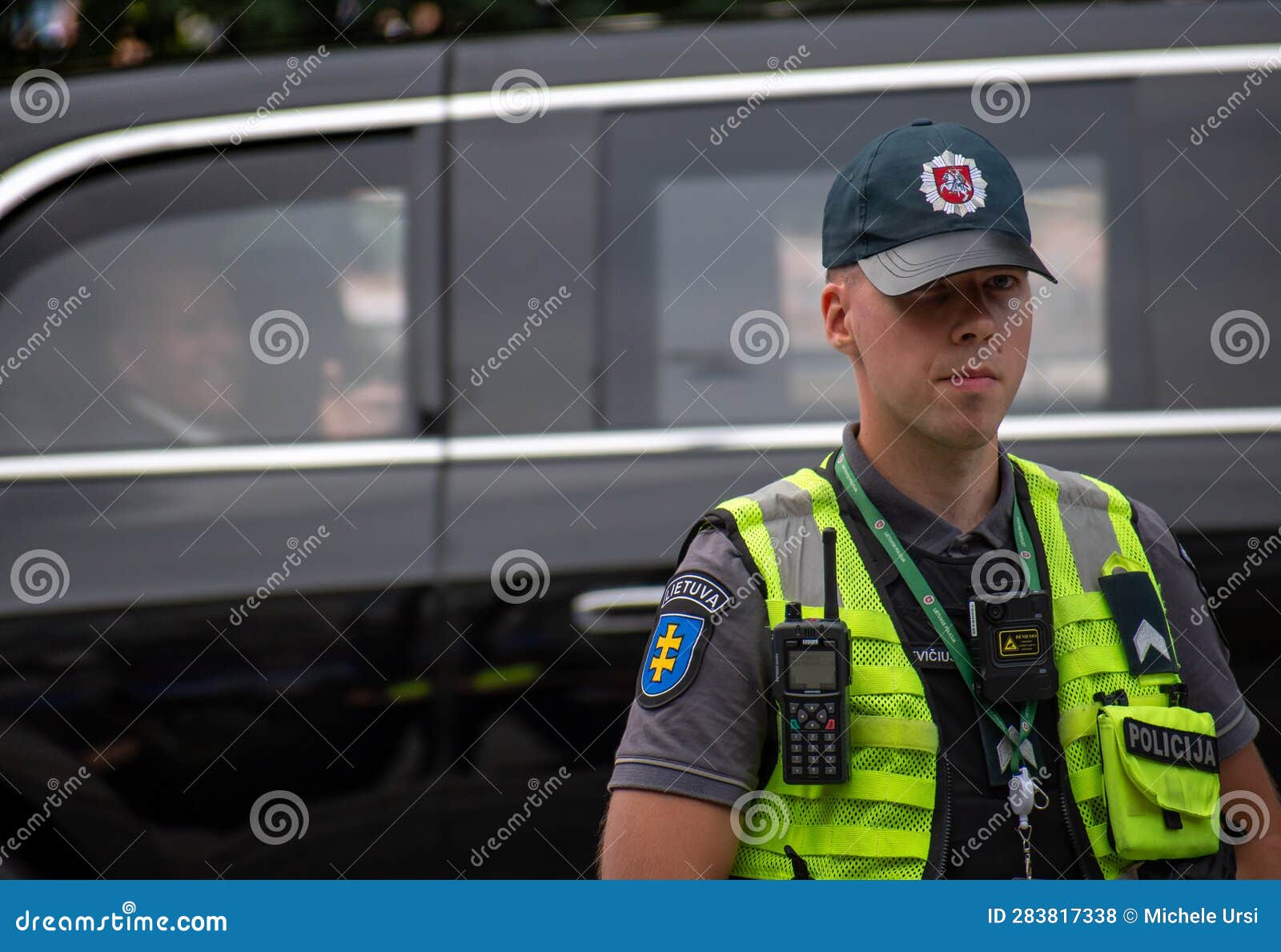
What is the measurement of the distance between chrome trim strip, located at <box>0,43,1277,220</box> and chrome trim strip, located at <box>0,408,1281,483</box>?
1.70 feet

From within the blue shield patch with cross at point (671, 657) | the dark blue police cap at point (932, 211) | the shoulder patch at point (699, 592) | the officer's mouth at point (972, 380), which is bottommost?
the blue shield patch with cross at point (671, 657)

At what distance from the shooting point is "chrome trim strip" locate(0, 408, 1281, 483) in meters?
2.44

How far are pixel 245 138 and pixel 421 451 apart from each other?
2.33 feet

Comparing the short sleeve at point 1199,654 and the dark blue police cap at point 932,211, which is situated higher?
the dark blue police cap at point 932,211

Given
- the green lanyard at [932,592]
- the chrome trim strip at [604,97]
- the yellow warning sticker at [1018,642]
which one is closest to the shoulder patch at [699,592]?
the green lanyard at [932,592]

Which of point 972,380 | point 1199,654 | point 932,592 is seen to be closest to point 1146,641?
point 1199,654

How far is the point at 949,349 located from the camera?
1.64m

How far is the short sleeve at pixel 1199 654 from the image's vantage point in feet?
5.58

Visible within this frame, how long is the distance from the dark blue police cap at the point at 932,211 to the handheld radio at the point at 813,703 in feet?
1.43

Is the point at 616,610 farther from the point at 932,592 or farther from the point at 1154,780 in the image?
the point at 1154,780

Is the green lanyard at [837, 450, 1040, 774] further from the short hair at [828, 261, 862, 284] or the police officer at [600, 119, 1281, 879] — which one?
the short hair at [828, 261, 862, 284]

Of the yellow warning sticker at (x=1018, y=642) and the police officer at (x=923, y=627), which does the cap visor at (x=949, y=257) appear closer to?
the police officer at (x=923, y=627)

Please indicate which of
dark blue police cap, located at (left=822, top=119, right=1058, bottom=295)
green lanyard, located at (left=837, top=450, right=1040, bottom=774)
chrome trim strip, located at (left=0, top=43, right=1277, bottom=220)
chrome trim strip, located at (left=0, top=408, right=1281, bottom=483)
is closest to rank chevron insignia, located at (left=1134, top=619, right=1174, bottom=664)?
green lanyard, located at (left=837, top=450, right=1040, bottom=774)

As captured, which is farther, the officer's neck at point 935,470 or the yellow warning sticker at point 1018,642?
the officer's neck at point 935,470
